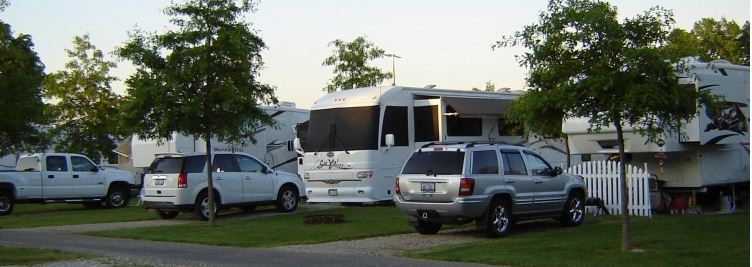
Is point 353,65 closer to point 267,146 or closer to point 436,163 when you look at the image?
point 267,146

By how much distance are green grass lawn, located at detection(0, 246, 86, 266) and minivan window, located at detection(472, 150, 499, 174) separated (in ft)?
21.3

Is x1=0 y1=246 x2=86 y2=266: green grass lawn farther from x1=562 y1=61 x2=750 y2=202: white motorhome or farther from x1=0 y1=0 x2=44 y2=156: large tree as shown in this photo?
x1=562 y1=61 x2=750 y2=202: white motorhome

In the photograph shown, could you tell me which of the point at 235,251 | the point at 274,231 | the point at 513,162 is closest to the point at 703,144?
the point at 513,162

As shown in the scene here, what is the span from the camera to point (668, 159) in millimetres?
19047

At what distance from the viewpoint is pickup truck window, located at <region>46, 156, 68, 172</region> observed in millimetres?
25938

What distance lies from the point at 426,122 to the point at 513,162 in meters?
6.82

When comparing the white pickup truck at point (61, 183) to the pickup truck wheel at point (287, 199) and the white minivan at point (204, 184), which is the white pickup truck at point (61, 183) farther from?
the pickup truck wheel at point (287, 199)

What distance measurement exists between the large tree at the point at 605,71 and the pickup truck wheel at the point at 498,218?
230cm

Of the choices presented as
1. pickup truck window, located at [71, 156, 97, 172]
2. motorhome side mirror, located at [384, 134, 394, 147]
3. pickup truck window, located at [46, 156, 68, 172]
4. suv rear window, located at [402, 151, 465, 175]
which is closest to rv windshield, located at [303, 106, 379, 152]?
motorhome side mirror, located at [384, 134, 394, 147]

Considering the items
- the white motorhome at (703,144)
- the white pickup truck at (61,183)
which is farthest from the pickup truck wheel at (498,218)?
the white pickup truck at (61,183)

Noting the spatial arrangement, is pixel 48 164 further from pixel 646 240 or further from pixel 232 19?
pixel 646 240

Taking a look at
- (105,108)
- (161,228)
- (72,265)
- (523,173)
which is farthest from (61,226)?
(105,108)

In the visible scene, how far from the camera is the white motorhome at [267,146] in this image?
28875 mm

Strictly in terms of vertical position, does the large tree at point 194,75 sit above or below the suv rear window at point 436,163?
above
